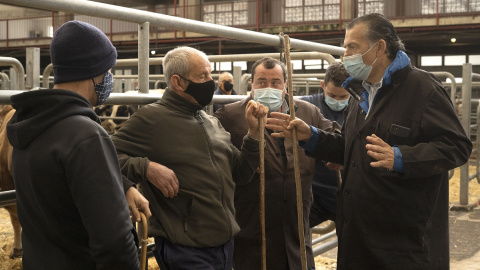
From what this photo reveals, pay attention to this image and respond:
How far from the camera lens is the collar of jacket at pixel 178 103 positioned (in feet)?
9.75

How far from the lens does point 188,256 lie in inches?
112

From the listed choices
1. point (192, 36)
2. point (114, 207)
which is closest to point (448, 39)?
point (192, 36)

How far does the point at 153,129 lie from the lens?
2.90m

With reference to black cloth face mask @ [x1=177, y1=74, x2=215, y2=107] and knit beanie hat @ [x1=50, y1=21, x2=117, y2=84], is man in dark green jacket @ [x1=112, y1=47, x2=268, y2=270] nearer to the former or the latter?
black cloth face mask @ [x1=177, y1=74, x2=215, y2=107]

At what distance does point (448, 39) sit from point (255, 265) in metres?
17.6

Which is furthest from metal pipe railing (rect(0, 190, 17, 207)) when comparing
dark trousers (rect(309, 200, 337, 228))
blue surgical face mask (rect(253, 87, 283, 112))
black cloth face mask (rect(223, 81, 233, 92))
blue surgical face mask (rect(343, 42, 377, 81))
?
black cloth face mask (rect(223, 81, 233, 92))

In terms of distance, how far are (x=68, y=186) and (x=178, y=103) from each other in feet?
3.61

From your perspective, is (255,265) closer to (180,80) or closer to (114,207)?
(180,80)

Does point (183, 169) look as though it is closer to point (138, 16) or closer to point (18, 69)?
point (138, 16)

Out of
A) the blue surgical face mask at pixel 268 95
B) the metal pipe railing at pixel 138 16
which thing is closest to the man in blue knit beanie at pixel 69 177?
the metal pipe railing at pixel 138 16

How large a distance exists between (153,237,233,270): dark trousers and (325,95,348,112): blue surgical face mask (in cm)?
181

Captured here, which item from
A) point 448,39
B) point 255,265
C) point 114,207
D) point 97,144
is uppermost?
point 448,39

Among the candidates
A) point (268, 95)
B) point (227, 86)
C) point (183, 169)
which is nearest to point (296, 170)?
point (268, 95)

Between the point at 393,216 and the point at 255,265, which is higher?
the point at 393,216
